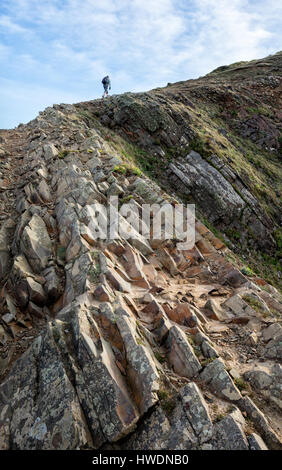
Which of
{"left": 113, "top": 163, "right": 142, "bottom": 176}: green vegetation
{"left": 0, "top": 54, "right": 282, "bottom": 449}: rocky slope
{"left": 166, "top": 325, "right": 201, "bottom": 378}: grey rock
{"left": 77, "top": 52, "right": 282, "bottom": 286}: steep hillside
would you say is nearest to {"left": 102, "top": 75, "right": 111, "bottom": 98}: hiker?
{"left": 77, "top": 52, "right": 282, "bottom": 286}: steep hillside

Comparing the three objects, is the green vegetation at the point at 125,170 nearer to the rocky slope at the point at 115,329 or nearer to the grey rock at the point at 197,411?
the rocky slope at the point at 115,329

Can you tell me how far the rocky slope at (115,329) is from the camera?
21.0 ft

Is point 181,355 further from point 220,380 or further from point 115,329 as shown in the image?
point 115,329

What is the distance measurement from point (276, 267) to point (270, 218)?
15.3 ft

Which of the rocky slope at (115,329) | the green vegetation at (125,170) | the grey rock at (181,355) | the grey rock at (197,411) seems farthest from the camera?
the green vegetation at (125,170)

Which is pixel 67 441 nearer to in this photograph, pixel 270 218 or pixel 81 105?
pixel 270 218

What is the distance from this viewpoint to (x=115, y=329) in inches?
320

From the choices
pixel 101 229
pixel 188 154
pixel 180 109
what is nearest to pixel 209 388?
pixel 101 229

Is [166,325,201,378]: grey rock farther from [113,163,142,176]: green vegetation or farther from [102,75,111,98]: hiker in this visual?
[102,75,111,98]: hiker

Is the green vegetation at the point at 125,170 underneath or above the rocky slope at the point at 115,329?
above

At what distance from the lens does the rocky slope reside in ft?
21.0

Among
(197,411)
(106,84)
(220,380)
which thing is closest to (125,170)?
(220,380)

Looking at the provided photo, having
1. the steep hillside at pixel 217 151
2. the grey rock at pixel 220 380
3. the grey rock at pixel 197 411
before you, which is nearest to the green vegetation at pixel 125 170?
the steep hillside at pixel 217 151

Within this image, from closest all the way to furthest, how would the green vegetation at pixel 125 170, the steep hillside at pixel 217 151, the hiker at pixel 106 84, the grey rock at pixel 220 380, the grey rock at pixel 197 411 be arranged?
the grey rock at pixel 197 411 < the grey rock at pixel 220 380 < the green vegetation at pixel 125 170 < the steep hillside at pixel 217 151 < the hiker at pixel 106 84
